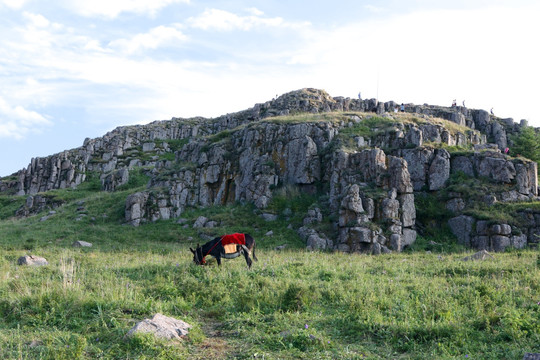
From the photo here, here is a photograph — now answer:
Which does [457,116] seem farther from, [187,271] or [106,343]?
[106,343]

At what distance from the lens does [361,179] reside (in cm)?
2478

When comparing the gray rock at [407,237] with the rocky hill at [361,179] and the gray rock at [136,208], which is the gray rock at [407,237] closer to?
Answer: the rocky hill at [361,179]

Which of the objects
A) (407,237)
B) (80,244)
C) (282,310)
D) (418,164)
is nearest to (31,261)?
(80,244)

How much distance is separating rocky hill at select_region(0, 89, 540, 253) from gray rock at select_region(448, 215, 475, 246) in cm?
5

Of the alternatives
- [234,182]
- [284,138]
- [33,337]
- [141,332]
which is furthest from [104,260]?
[284,138]

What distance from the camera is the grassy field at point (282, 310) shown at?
6.83 meters

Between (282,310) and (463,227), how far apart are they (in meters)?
16.8

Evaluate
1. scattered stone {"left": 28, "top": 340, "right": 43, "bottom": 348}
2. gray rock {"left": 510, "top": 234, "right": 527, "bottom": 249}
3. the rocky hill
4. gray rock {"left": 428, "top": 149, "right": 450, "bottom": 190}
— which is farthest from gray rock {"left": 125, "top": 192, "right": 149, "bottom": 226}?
gray rock {"left": 510, "top": 234, "right": 527, "bottom": 249}

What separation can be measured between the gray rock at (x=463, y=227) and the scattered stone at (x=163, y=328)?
18.5 metres

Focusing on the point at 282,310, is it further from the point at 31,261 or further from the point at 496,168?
the point at 496,168

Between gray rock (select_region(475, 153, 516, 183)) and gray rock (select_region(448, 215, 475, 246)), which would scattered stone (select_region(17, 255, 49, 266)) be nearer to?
gray rock (select_region(448, 215, 475, 246))

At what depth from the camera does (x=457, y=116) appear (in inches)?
1917

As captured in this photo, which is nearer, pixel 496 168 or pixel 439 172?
pixel 496 168

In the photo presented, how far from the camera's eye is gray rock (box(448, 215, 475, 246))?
21844 mm
